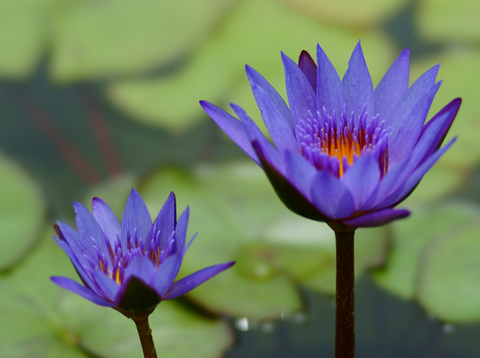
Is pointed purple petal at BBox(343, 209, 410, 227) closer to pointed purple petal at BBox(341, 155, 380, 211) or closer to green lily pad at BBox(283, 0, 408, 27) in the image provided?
pointed purple petal at BBox(341, 155, 380, 211)

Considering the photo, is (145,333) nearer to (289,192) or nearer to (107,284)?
(107,284)

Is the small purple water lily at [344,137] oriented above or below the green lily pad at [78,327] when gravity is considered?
above

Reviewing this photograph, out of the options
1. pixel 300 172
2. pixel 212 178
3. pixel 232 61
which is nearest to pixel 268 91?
pixel 300 172

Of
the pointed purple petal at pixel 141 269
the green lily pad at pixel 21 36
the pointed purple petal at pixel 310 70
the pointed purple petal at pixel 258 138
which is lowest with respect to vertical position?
the pointed purple petal at pixel 141 269

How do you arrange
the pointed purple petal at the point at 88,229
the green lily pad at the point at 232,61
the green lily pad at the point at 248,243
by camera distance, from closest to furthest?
the pointed purple petal at the point at 88,229 → the green lily pad at the point at 248,243 → the green lily pad at the point at 232,61

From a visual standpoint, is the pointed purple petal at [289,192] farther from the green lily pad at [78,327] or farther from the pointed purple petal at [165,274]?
the green lily pad at [78,327]

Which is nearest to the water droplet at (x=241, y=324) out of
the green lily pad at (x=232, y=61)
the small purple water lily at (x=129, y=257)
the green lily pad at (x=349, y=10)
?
the small purple water lily at (x=129, y=257)
